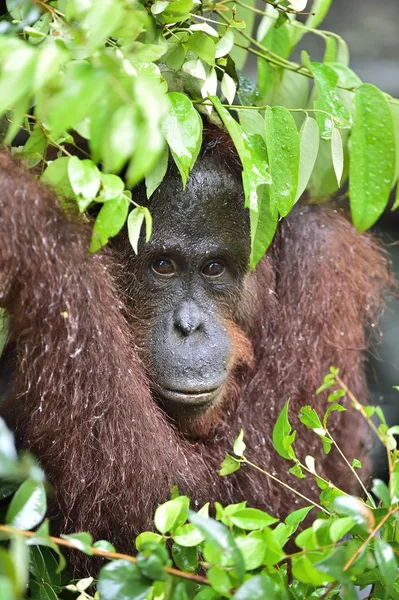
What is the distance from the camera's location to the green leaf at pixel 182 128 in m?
1.58

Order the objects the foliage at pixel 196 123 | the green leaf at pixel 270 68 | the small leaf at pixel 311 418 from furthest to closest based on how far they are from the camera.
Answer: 1. the green leaf at pixel 270 68
2. the small leaf at pixel 311 418
3. the foliage at pixel 196 123

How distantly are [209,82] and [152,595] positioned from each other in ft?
3.31

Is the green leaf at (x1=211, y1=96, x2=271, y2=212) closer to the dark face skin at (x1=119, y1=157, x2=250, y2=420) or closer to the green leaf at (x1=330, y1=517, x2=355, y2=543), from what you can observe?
the dark face skin at (x1=119, y1=157, x2=250, y2=420)

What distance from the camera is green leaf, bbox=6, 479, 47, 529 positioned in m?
1.08

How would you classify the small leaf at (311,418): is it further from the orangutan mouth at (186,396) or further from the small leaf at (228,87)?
the small leaf at (228,87)

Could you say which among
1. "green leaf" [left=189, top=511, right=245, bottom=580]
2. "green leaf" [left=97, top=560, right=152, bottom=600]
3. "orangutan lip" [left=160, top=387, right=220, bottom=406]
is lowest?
"orangutan lip" [left=160, top=387, right=220, bottom=406]

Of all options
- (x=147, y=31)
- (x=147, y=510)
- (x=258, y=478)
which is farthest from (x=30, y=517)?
(x=258, y=478)

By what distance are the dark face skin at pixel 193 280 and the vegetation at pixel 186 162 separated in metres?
0.20

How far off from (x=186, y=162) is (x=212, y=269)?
1.70 ft

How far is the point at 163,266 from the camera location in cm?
204

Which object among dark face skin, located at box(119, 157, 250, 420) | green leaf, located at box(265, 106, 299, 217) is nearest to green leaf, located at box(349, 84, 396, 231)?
green leaf, located at box(265, 106, 299, 217)

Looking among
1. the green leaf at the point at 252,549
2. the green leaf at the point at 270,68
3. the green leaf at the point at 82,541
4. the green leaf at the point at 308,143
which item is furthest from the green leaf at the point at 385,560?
the green leaf at the point at 270,68

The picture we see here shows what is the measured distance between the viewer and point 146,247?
2.02m

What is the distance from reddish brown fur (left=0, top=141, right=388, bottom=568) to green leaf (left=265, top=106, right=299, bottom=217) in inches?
14.3
